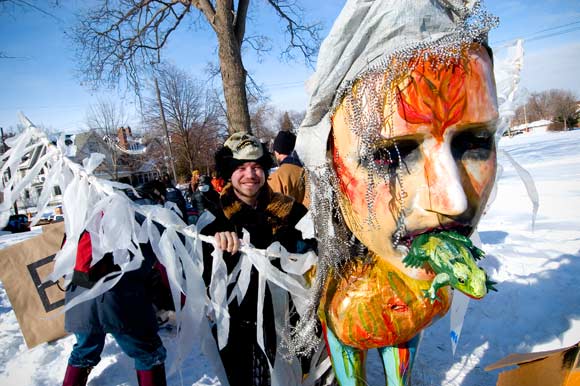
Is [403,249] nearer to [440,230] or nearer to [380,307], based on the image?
[440,230]

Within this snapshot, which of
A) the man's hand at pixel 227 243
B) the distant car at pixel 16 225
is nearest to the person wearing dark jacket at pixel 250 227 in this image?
the man's hand at pixel 227 243

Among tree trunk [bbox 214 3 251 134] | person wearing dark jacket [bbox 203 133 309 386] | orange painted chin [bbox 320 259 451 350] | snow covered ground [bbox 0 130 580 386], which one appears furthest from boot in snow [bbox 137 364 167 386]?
tree trunk [bbox 214 3 251 134]

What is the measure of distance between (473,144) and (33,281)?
10.2ft

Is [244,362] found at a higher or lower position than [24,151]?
lower

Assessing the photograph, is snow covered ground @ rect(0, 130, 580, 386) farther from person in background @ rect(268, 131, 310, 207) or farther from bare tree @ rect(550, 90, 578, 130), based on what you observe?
bare tree @ rect(550, 90, 578, 130)

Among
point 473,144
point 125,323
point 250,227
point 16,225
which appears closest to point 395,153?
point 473,144

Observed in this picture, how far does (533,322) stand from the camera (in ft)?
8.16

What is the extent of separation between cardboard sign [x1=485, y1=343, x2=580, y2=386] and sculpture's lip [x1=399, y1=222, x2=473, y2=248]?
475 millimetres

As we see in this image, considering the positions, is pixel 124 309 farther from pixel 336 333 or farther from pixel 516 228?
pixel 516 228

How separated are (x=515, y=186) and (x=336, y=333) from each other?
27.7 feet

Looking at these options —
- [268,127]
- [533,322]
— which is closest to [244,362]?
[533,322]

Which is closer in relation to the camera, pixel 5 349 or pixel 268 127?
pixel 5 349

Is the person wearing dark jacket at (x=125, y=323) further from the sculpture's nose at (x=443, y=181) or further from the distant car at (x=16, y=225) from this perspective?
the distant car at (x=16, y=225)

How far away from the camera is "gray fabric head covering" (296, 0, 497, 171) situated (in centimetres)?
94
